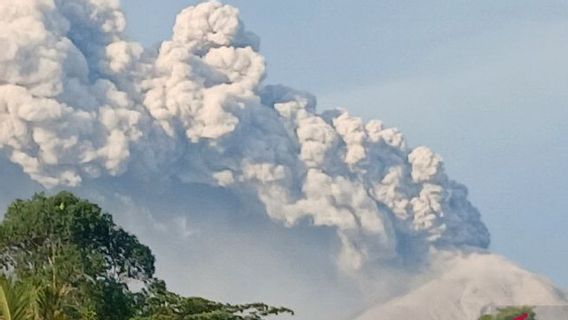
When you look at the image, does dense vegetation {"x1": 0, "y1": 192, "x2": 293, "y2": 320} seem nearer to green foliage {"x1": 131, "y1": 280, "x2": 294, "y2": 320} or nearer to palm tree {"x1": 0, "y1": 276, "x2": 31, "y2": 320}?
green foliage {"x1": 131, "y1": 280, "x2": 294, "y2": 320}

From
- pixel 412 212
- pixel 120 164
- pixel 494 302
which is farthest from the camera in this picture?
pixel 494 302

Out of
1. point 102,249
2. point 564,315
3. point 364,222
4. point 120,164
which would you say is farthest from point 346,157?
point 102,249

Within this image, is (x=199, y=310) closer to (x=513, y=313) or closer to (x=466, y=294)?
(x=513, y=313)

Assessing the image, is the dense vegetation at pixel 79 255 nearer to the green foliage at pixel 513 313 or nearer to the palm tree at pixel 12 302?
the palm tree at pixel 12 302

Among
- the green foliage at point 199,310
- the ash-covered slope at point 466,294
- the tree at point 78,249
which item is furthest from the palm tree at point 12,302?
the ash-covered slope at point 466,294

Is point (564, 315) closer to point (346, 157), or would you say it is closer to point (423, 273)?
point (346, 157)

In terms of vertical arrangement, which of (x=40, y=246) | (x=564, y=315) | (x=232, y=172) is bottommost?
(x=40, y=246)

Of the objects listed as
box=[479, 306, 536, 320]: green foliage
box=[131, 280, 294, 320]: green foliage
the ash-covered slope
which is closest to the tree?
box=[131, 280, 294, 320]: green foliage
